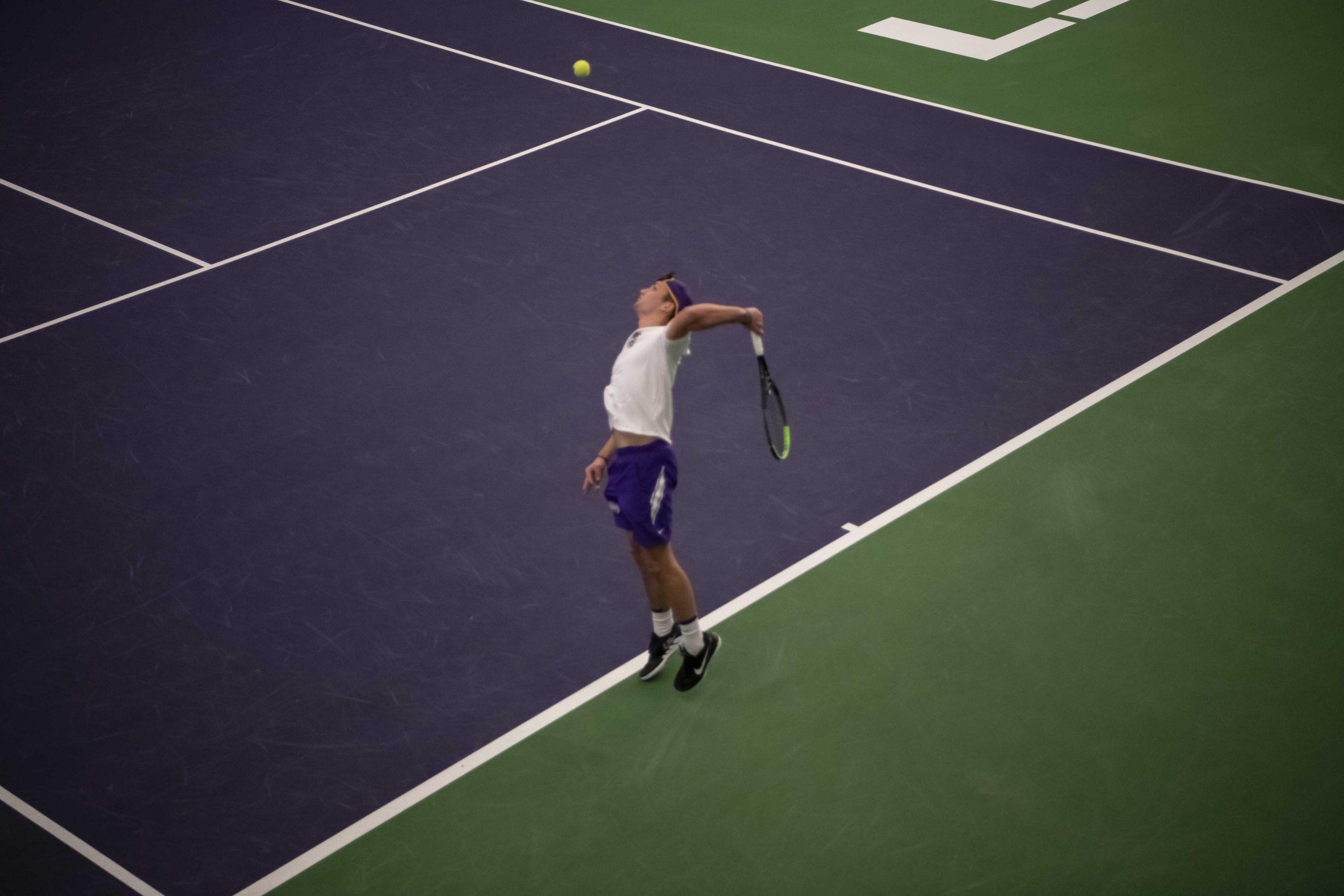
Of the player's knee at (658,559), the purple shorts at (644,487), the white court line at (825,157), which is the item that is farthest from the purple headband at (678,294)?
the white court line at (825,157)

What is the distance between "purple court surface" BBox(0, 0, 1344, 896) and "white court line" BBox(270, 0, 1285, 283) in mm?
96

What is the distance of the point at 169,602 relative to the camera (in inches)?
282

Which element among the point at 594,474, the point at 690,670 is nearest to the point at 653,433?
the point at 594,474

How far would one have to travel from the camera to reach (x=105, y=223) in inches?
450

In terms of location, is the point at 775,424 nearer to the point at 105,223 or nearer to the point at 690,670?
the point at 690,670

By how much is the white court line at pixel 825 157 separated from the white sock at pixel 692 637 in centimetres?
585

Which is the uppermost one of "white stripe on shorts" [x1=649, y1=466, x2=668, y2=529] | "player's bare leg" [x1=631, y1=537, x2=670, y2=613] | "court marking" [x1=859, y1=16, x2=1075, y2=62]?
"court marking" [x1=859, y1=16, x2=1075, y2=62]

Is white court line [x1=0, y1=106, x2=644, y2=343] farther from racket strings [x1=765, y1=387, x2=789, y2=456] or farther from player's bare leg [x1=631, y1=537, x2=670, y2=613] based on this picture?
player's bare leg [x1=631, y1=537, x2=670, y2=613]

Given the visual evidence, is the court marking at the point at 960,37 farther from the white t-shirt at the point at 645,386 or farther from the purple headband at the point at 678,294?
the white t-shirt at the point at 645,386

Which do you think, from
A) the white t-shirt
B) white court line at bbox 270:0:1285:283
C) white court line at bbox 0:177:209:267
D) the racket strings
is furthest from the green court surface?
the white t-shirt

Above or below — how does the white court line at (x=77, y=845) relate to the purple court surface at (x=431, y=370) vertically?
below

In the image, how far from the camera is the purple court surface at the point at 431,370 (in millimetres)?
6473

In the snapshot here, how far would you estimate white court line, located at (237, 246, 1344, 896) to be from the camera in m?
5.75

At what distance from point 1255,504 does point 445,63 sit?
9987mm
